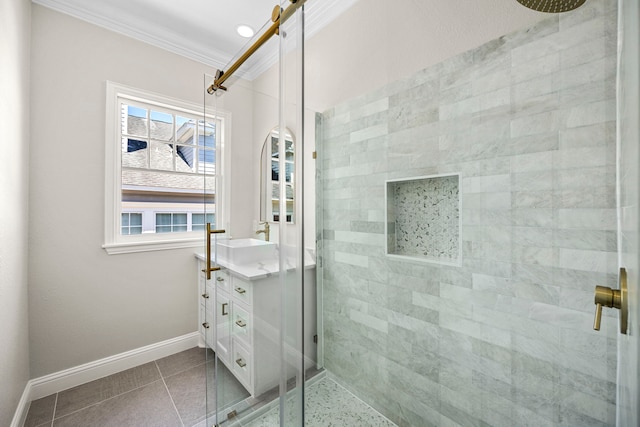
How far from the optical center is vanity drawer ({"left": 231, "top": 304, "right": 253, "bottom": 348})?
49.4 inches

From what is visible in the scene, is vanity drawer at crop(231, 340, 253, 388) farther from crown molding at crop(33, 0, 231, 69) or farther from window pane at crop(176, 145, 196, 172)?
crown molding at crop(33, 0, 231, 69)

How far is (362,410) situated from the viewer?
1.44 meters

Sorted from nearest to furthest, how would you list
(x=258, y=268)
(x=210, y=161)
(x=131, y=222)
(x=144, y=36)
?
(x=258, y=268), (x=210, y=161), (x=144, y=36), (x=131, y=222)

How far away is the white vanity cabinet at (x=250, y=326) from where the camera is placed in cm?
112

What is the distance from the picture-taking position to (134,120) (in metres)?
2.18

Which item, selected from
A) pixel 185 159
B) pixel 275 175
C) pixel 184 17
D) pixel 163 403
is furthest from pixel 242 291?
pixel 184 17

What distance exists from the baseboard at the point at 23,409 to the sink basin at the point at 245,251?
1.37 metres

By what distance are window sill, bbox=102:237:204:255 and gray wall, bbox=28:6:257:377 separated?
0.15 ft

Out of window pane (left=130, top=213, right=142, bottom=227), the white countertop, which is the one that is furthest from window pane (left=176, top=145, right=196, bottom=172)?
the white countertop

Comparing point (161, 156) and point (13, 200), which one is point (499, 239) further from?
point (161, 156)

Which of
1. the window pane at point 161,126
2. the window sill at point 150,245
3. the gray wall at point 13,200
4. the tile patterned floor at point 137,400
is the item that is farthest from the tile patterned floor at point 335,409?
the window pane at point 161,126

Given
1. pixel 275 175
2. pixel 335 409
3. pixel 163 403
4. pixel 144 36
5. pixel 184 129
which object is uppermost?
pixel 144 36

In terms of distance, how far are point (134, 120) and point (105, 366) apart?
74.3 inches

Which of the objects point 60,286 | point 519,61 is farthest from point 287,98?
point 60,286
